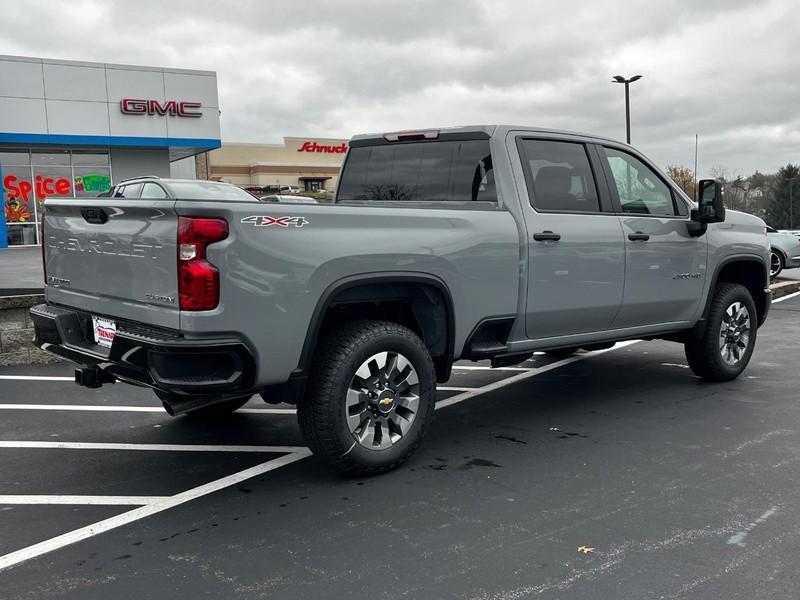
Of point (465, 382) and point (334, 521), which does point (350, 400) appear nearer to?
point (334, 521)

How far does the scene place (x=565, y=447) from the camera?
4.88 m

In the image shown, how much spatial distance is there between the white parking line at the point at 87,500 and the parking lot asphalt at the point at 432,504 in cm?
1

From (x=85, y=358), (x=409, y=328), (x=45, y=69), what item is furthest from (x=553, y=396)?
(x=45, y=69)

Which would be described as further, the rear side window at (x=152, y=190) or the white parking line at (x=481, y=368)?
the rear side window at (x=152, y=190)

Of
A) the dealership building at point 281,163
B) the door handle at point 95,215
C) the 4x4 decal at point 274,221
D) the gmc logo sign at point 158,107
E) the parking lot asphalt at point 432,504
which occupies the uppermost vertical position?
the dealership building at point 281,163

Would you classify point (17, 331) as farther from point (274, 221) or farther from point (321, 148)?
point (321, 148)

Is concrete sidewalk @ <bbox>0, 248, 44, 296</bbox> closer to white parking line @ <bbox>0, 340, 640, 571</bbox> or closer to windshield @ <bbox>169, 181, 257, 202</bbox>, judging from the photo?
windshield @ <bbox>169, 181, 257, 202</bbox>

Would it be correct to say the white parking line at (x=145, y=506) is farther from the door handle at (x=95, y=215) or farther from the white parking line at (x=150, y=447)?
the door handle at (x=95, y=215)

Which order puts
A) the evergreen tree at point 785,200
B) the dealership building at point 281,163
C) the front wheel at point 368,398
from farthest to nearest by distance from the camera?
the evergreen tree at point 785,200, the dealership building at point 281,163, the front wheel at point 368,398

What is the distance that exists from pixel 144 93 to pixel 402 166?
22.5m

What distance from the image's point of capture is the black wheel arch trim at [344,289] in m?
3.95

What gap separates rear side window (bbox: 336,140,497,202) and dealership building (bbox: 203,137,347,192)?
57010 mm

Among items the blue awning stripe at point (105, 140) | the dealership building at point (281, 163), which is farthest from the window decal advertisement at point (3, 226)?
the dealership building at point (281, 163)

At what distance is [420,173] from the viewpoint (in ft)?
18.0
